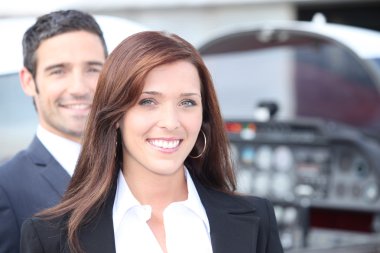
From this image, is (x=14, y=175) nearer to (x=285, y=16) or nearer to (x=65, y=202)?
(x=65, y=202)

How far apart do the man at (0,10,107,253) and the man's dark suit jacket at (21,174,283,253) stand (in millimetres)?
463

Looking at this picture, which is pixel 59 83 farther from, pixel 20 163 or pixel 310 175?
pixel 310 175

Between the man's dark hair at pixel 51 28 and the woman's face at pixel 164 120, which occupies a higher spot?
the man's dark hair at pixel 51 28

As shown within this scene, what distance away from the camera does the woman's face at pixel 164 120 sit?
7.16 ft

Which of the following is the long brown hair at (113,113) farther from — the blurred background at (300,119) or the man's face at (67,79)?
the blurred background at (300,119)

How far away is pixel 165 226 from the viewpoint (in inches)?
88.5

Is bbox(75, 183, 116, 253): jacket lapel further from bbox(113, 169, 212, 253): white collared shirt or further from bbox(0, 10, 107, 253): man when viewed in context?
bbox(0, 10, 107, 253): man

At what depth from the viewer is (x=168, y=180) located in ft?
7.48

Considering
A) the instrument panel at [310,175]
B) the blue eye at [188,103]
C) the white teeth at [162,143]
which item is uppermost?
the blue eye at [188,103]

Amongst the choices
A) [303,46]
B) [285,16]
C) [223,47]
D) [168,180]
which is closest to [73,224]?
[168,180]

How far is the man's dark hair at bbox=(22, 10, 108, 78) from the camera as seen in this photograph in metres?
2.76

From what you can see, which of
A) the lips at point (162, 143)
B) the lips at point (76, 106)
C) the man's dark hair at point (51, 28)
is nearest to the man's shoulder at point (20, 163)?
the lips at point (76, 106)

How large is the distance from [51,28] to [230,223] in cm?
95

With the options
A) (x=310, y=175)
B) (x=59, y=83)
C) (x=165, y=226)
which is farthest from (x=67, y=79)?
(x=310, y=175)
